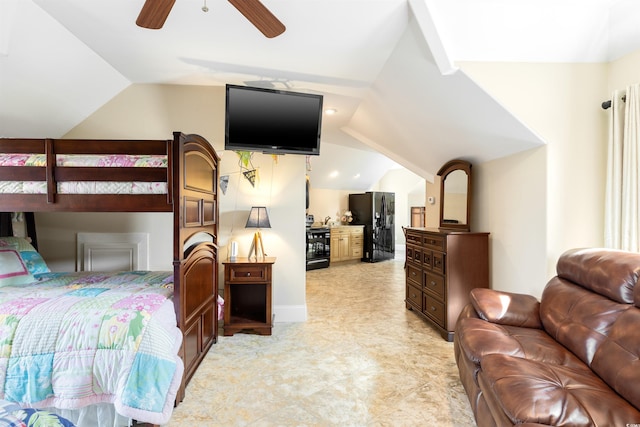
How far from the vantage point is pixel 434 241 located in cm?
295

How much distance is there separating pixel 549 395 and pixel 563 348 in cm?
67

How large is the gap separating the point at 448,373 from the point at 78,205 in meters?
2.89

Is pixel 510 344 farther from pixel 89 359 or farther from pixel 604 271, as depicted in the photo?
pixel 89 359

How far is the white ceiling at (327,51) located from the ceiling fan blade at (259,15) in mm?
366

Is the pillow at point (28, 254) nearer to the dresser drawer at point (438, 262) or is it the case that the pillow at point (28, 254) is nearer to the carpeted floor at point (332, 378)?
the carpeted floor at point (332, 378)

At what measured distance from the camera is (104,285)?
7.00 ft

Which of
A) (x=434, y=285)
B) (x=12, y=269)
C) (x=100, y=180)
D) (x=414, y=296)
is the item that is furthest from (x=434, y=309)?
(x=12, y=269)

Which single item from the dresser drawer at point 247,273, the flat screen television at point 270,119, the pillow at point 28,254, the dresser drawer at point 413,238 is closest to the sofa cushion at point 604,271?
the dresser drawer at point 413,238

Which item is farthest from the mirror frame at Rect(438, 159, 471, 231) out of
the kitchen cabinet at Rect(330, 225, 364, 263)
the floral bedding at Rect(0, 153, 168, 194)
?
the kitchen cabinet at Rect(330, 225, 364, 263)

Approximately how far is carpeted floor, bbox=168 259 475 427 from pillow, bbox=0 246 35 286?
154 cm

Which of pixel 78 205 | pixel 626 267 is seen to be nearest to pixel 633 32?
pixel 626 267

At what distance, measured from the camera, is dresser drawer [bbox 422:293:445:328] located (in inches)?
112

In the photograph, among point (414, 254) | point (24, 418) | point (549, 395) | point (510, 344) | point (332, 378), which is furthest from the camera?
point (414, 254)

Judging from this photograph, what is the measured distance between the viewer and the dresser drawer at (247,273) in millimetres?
2812
